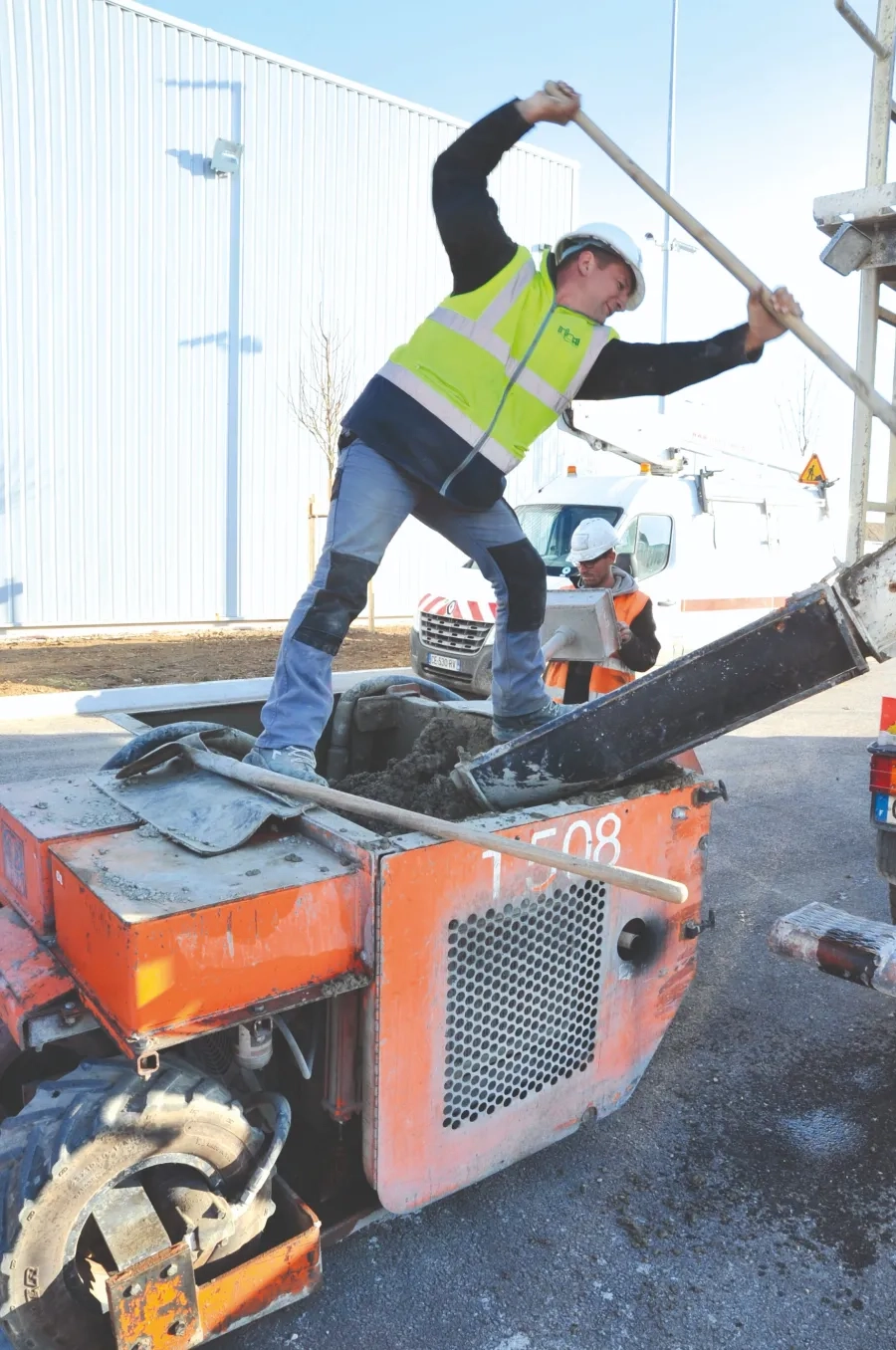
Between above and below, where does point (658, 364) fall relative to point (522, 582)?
above

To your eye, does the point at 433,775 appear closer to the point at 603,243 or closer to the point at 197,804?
the point at 197,804

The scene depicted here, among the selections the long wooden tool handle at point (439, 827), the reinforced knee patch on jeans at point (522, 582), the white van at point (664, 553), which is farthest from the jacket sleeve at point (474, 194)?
the white van at point (664, 553)

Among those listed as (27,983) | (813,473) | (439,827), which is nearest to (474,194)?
(439,827)

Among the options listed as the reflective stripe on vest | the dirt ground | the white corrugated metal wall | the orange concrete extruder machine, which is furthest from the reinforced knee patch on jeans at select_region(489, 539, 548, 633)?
the white corrugated metal wall

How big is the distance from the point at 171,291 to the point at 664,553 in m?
8.40

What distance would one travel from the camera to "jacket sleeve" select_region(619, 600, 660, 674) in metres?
5.02

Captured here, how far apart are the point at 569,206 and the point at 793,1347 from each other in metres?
19.1

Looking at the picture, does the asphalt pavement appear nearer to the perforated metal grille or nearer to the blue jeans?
the perforated metal grille

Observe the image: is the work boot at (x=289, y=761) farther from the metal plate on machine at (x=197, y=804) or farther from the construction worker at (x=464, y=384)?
the metal plate on machine at (x=197, y=804)

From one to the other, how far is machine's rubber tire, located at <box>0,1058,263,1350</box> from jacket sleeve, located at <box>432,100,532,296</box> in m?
2.19

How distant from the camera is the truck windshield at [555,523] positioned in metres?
9.75

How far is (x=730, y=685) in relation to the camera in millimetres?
2566

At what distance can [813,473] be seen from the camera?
12.9 m

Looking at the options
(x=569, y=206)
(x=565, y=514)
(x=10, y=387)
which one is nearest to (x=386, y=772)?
(x=565, y=514)
